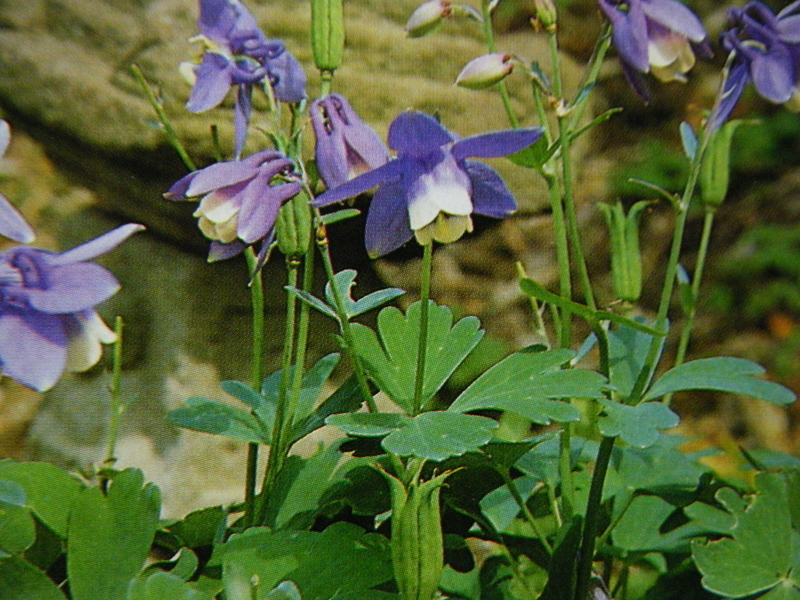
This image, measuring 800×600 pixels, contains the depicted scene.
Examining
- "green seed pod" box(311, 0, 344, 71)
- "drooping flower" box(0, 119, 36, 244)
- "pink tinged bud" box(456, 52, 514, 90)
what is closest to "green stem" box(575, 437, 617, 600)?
"pink tinged bud" box(456, 52, 514, 90)

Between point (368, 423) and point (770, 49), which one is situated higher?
point (770, 49)

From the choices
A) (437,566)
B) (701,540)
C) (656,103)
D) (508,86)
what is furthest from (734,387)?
(656,103)

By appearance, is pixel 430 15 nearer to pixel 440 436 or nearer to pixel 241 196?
pixel 241 196

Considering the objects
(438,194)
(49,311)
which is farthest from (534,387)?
(49,311)

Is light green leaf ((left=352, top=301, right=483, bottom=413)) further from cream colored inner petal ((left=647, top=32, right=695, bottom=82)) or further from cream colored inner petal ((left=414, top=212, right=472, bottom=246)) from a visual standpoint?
cream colored inner petal ((left=647, top=32, right=695, bottom=82))

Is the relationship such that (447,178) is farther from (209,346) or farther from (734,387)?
(209,346)

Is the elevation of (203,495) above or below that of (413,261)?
below
